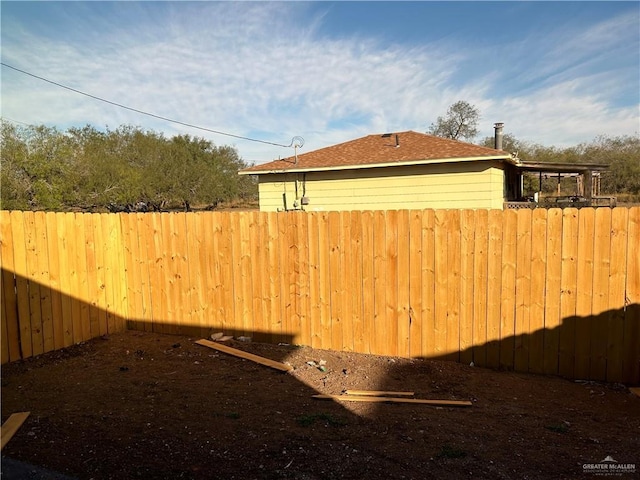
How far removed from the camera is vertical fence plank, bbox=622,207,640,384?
13.8 feet

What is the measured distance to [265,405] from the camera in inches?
149

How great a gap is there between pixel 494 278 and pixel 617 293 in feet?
3.81

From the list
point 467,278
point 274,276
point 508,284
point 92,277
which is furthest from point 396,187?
point 92,277

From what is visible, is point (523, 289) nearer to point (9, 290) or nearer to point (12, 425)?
point (12, 425)

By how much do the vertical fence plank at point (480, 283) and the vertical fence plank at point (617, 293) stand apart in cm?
118

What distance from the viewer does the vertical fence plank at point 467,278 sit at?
15.5 feet

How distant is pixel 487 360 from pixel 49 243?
5.36m

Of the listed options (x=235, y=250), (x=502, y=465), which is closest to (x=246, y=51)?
(x=235, y=250)

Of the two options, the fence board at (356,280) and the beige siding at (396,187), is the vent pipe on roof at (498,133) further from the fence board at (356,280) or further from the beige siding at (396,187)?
the fence board at (356,280)

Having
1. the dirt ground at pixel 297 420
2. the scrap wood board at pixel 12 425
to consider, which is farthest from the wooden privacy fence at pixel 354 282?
the scrap wood board at pixel 12 425

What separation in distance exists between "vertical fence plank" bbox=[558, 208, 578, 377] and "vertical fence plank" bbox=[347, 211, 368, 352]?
7.05 ft

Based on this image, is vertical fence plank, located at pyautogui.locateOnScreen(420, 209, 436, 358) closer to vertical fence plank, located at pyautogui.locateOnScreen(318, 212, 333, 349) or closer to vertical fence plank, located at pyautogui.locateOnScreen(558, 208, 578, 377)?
vertical fence plank, located at pyautogui.locateOnScreen(318, 212, 333, 349)

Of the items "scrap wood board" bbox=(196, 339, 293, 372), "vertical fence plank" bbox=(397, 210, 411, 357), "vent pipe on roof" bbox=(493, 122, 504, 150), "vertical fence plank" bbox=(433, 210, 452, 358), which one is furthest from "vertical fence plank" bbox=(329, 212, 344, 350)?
"vent pipe on roof" bbox=(493, 122, 504, 150)

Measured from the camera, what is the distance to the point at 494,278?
15.3 ft
